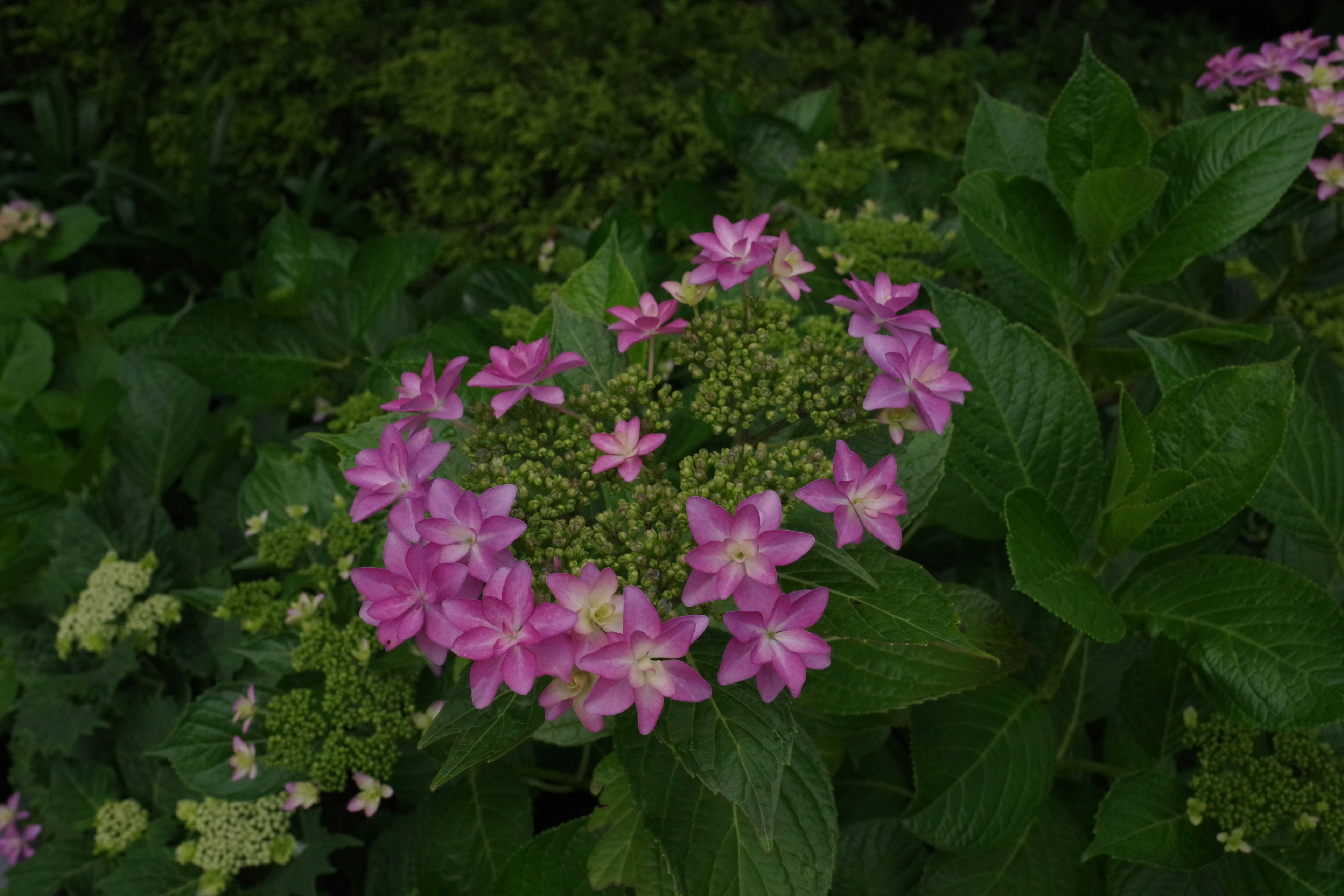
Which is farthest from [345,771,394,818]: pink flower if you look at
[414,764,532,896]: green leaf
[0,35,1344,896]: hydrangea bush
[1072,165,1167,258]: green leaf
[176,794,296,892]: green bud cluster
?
[1072,165,1167,258]: green leaf

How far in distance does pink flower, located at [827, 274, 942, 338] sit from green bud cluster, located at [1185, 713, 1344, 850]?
659 mm

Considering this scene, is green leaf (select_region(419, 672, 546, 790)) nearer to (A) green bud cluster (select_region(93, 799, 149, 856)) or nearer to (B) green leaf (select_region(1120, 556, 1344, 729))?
(B) green leaf (select_region(1120, 556, 1344, 729))

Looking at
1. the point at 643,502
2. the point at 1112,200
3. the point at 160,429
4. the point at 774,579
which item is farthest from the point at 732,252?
the point at 160,429

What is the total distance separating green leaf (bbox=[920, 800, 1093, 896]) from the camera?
123 cm

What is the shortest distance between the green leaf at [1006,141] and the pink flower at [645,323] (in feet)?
2.50

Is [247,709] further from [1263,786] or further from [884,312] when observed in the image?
[1263,786]

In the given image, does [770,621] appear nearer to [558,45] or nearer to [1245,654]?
[1245,654]

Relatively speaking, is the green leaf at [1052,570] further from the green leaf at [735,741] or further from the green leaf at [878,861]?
the green leaf at [878,861]

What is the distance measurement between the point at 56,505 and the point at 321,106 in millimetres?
1925

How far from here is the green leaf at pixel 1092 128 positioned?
1.30 metres

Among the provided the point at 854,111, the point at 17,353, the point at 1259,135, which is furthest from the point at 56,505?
the point at 854,111

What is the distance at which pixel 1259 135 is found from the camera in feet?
4.17

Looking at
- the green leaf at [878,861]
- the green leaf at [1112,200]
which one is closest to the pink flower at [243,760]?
the green leaf at [878,861]

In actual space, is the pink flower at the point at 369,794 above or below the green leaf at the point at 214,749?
above
